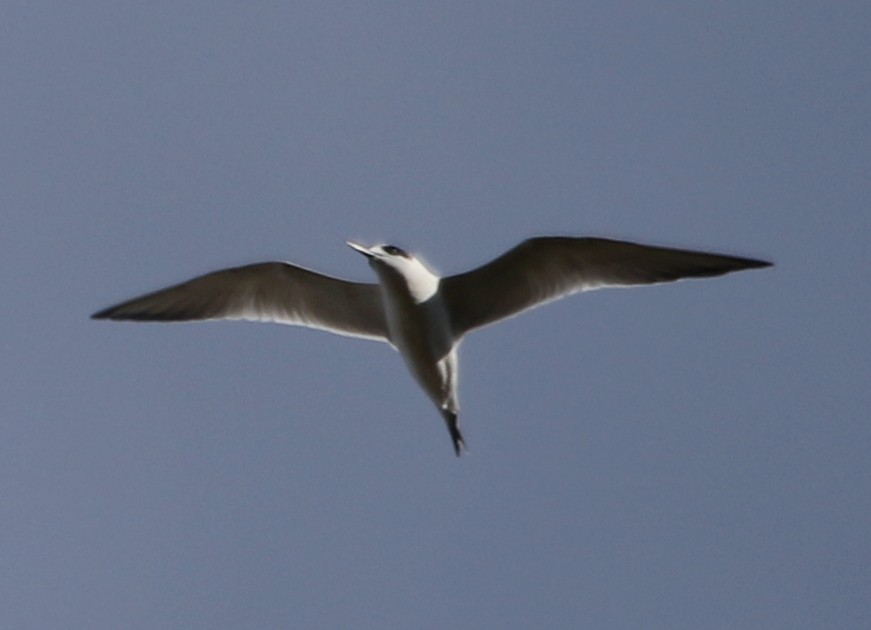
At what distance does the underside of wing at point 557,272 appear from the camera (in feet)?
52.4

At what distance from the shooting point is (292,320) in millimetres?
17141

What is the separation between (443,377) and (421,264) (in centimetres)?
112

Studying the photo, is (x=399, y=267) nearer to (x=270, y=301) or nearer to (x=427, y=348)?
(x=427, y=348)

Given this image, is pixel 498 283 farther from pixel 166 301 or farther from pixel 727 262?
pixel 166 301

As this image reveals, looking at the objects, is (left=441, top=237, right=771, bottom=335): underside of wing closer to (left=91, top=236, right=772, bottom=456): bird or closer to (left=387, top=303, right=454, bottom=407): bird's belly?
(left=91, top=236, right=772, bottom=456): bird

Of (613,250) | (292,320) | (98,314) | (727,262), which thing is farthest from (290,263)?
A: (727,262)

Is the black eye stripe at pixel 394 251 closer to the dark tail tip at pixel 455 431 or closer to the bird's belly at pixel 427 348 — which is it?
the bird's belly at pixel 427 348

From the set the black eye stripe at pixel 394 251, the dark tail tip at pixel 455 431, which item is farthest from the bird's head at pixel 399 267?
the dark tail tip at pixel 455 431

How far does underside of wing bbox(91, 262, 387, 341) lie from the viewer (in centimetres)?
1678

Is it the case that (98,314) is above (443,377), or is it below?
above

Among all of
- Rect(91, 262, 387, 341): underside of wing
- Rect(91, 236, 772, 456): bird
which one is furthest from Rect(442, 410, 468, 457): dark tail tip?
Rect(91, 262, 387, 341): underside of wing

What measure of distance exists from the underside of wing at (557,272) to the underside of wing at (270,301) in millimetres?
903

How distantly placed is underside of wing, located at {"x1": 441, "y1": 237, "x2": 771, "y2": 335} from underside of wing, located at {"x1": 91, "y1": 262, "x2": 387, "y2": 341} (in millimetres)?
903

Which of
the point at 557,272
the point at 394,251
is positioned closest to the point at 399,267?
the point at 394,251
